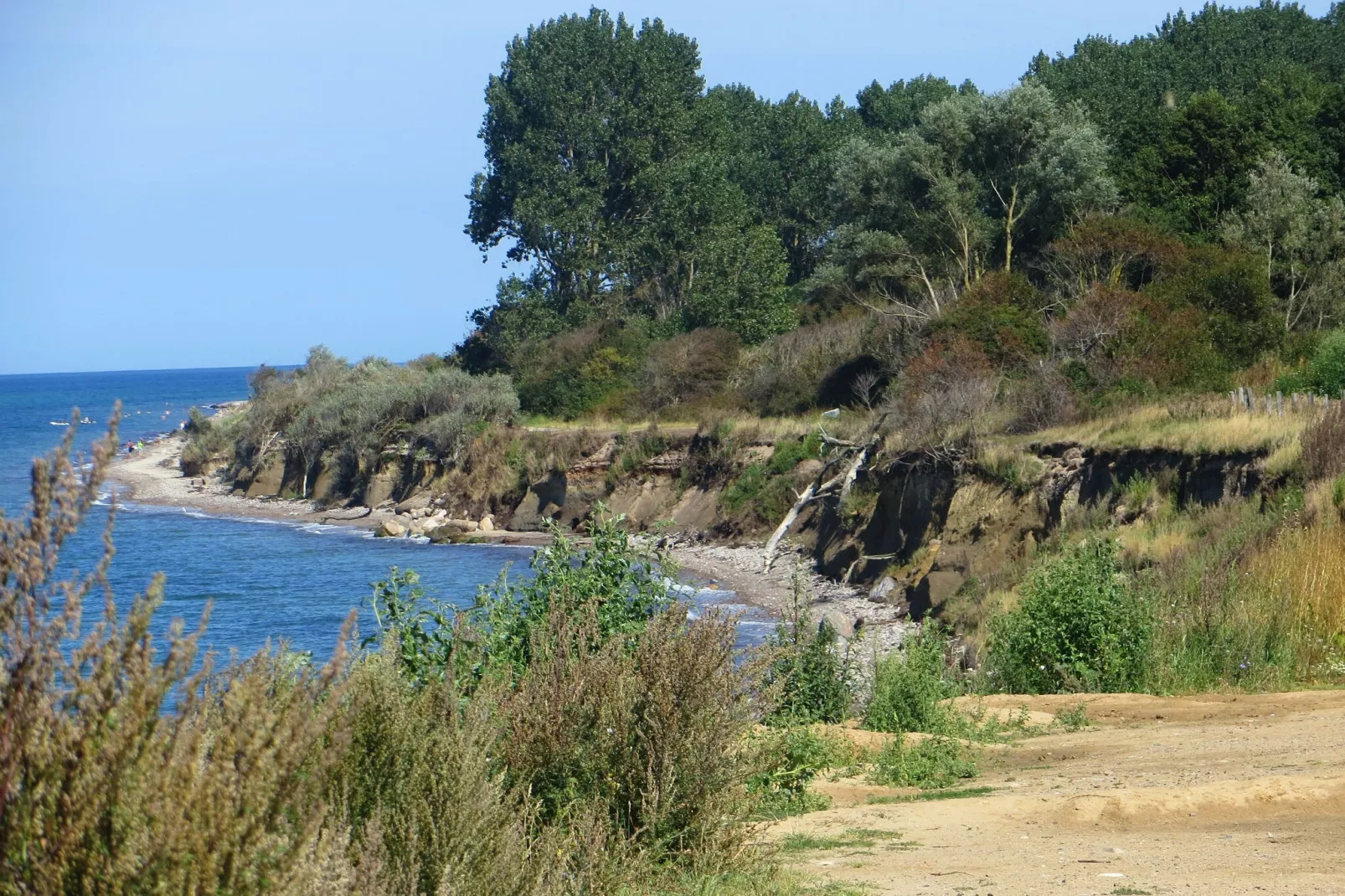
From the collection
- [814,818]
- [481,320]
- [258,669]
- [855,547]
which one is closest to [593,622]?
[814,818]

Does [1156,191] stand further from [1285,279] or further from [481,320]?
[481,320]

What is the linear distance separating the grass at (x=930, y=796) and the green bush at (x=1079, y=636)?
407cm

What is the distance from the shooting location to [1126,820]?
310 inches

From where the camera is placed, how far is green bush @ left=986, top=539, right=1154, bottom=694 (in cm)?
1273

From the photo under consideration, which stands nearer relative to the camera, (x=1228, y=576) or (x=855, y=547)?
(x=1228, y=576)

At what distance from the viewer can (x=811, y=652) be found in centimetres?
1202

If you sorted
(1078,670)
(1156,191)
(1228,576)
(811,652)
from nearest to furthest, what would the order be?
(811,652)
(1078,670)
(1228,576)
(1156,191)

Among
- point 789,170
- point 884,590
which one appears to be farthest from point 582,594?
point 789,170

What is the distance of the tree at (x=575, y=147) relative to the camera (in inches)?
2413

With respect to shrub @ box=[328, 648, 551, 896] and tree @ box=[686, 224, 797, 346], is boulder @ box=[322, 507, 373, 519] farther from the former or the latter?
shrub @ box=[328, 648, 551, 896]

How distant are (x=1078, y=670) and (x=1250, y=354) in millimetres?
24418

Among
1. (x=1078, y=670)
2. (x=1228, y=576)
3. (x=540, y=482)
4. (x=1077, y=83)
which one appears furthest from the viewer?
(x=1077, y=83)

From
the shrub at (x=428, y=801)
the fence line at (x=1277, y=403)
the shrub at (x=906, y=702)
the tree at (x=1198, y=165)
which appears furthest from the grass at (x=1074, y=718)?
the tree at (x=1198, y=165)

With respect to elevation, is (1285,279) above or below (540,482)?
above
